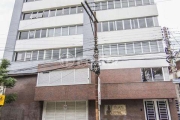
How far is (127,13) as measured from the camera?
17.7 metres

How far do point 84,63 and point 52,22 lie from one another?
319 inches

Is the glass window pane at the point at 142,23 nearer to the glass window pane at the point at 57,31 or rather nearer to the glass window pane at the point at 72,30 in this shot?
the glass window pane at the point at 72,30

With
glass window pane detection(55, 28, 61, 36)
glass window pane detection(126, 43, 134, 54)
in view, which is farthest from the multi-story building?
glass window pane detection(126, 43, 134, 54)

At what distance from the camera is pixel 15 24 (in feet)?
67.9

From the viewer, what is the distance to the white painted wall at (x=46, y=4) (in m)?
20.0

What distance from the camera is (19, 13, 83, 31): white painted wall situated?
62.4 ft

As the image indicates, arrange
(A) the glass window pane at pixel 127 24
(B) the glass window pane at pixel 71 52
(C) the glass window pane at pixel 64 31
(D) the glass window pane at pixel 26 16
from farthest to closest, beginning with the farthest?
1. (D) the glass window pane at pixel 26 16
2. (C) the glass window pane at pixel 64 31
3. (B) the glass window pane at pixel 71 52
4. (A) the glass window pane at pixel 127 24

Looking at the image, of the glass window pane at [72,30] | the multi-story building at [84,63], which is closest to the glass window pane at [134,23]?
the multi-story building at [84,63]

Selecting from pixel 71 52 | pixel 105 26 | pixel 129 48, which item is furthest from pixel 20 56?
pixel 129 48

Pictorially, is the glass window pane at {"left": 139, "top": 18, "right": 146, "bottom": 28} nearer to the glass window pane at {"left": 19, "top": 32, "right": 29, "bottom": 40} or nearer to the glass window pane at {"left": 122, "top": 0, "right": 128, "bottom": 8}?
the glass window pane at {"left": 122, "top": 0, "right": 128, "bottom": 8}

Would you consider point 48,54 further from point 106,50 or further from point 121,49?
point 121,49

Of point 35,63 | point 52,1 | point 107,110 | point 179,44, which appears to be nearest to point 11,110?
point 35,63

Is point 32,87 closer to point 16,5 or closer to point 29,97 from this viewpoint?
point 29,97

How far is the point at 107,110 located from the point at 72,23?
35.4 ft
